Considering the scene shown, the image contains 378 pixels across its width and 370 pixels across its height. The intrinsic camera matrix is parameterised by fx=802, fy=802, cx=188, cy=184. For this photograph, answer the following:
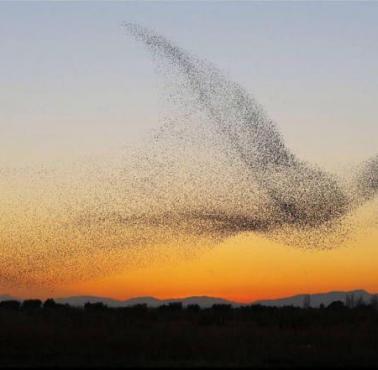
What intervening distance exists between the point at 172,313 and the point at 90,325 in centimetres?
1649

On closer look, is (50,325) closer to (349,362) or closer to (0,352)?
(0,352)

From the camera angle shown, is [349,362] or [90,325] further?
[90,325]

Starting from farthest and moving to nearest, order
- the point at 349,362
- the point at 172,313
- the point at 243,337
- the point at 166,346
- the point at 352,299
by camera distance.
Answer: the point at 352,299, the point at 172,313, the point at 243,337, the point at 166,346, the point at 349,362

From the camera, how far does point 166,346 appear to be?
29688 millimetres

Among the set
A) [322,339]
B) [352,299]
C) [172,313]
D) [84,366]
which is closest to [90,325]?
[322,339]

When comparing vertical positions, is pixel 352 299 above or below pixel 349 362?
above

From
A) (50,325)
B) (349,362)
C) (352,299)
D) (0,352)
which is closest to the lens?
(349,362)

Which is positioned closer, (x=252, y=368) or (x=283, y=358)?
(x=252, y=368)

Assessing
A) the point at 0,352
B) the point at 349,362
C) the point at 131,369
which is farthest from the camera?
the point at 0,352

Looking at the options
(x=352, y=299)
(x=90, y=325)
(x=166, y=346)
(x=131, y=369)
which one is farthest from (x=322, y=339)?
(x=352, y=299)

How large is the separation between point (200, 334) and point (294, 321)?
13280 millimetres

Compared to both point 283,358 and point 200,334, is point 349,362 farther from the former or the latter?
point 200,334

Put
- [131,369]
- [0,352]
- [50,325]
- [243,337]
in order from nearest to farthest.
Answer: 1. [131,369]
2. [0,352]
3. [243,337]
4. [50,325]

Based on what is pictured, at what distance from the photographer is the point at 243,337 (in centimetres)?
3231
